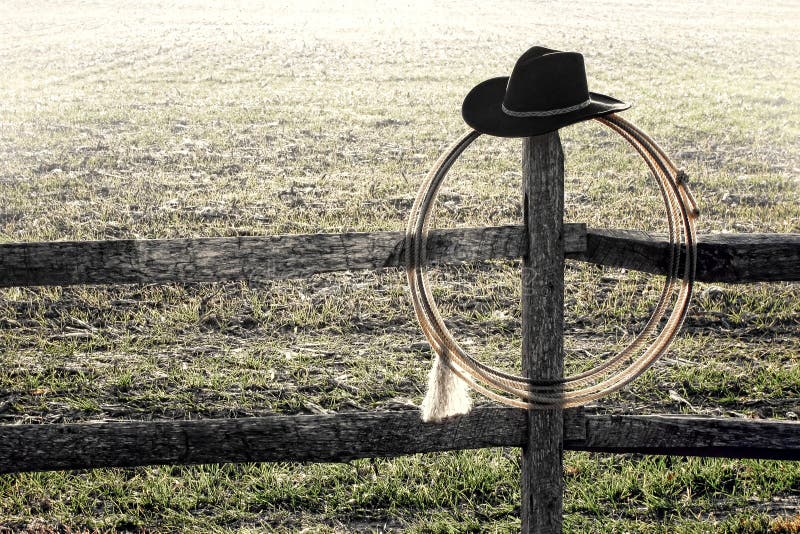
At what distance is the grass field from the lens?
413cm

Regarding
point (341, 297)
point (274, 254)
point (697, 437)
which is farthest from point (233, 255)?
point (341, 297)

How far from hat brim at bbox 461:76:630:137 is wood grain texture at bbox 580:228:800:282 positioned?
52cm

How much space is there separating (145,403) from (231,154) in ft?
24.0

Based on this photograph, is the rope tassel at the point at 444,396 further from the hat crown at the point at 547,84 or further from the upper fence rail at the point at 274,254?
the hat crown at the point at 547,84

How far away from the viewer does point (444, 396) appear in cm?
332

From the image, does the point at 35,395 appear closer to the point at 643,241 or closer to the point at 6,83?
the point at 643,241

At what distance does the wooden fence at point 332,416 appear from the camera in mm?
3201

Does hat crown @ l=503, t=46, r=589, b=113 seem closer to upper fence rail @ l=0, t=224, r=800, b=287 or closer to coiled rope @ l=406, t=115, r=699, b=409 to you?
coiled rope @ l=406, t=115, r=699, b=409

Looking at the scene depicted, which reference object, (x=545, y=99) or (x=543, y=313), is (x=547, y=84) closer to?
(x=545, y=99)

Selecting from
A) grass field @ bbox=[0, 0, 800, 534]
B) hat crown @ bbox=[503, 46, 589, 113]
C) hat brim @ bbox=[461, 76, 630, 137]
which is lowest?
grass field @ bbox=[0, 0, 800, 534]

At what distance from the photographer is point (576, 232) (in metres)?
3.21

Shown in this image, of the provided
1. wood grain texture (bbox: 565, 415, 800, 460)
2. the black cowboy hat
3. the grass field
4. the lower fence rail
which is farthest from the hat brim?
the grass field

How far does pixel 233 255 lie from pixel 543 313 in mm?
1332

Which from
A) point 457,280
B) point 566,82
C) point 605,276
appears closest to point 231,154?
point 457,280
